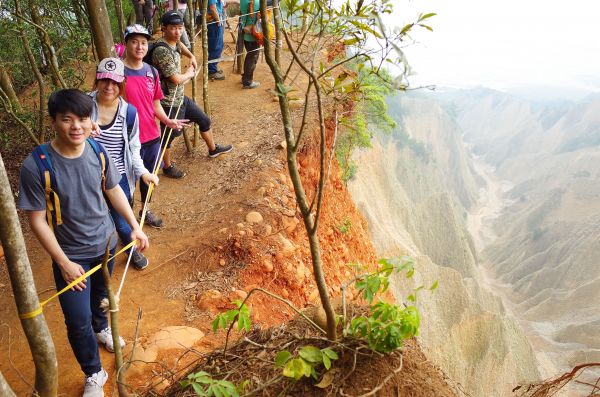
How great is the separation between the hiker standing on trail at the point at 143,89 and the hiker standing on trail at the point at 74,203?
5.19 ft

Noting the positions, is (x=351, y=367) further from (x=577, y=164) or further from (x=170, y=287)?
(x=577, y=164)

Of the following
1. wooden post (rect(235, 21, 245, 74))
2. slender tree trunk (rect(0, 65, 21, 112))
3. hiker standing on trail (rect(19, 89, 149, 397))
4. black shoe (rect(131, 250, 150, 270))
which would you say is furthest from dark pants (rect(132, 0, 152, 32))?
hiker standing on trail (rect(19, 89, 149, 397))

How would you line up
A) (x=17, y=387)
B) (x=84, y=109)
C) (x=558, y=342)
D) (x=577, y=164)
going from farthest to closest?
(x=577, y=164) < (x=558, y=342) < (x=17, y=387) < (x=84, y=109)

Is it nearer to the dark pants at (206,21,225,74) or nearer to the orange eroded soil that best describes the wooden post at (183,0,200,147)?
the orange eroded soil

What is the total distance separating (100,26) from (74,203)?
2.95 m

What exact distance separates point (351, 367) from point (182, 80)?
3.65m

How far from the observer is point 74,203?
8.44 ft

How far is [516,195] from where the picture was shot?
205 ft

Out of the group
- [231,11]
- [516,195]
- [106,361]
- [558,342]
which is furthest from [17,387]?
[516,195]

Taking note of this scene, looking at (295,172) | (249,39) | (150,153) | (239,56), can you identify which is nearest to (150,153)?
(150,153)

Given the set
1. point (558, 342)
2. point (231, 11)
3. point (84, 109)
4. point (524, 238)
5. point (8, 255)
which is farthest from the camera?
point (524, 238)

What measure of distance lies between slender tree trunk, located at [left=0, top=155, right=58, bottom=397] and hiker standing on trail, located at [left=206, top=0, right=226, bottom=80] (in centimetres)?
669

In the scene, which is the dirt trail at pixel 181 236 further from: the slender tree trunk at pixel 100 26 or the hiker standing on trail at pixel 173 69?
the slender tree trunk at pixel 100 26

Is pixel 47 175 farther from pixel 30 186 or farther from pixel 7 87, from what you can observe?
pixel 7 87
